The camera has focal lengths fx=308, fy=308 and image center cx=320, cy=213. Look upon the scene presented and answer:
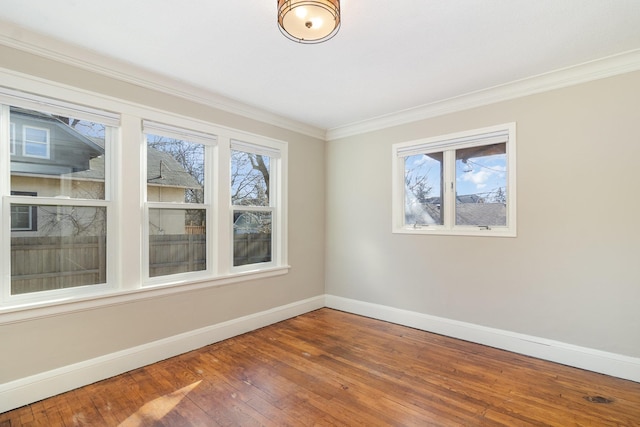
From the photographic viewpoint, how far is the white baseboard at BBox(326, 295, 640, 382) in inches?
101

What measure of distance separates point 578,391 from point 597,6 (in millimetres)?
2719

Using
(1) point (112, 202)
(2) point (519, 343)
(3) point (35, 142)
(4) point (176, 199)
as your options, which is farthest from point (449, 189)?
(3) point (35, 142)

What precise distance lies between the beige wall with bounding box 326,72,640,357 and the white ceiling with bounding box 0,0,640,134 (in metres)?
0.41

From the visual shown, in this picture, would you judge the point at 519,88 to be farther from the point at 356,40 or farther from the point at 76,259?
the point at 76,259

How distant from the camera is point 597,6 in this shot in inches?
76.7

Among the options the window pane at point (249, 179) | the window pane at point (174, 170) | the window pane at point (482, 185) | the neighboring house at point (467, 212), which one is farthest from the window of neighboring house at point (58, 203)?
the window pane at point (482, 185)

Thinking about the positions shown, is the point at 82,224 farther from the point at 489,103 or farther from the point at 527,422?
the point at 489,103

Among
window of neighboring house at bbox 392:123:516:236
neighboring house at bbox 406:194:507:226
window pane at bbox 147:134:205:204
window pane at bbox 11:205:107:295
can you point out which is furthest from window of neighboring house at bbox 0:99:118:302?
neighboring house at bbox 406:194:507:226

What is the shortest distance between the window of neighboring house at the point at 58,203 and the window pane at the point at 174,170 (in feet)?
1.18

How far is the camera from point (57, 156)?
245 cm

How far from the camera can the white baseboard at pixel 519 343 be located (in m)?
2.57

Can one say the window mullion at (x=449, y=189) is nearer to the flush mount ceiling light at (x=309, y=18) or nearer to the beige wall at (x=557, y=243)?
the beige wall at (x=557, y=243)

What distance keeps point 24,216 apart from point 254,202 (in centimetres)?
211

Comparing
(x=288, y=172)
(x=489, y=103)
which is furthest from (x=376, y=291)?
(x=489, y=103)
